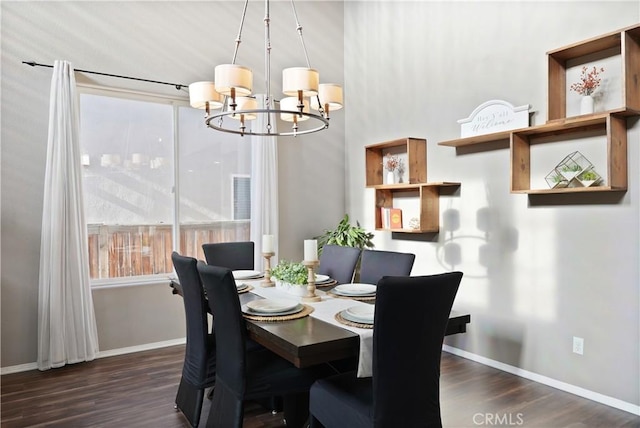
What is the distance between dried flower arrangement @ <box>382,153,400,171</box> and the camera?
4.57m

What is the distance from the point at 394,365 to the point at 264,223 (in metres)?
3.09

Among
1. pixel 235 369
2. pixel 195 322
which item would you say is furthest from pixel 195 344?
pixel 235 369

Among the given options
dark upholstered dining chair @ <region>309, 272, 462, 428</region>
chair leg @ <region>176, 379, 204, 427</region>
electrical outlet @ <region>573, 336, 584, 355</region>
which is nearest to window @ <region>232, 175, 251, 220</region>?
chair leg @ <region>176, 379, 204, 427</region>

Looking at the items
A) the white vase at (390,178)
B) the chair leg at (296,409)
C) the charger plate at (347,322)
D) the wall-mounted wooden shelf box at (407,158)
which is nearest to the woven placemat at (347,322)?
the charger plate at (347,322)

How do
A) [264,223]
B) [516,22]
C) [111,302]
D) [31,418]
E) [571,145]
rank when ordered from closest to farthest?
[31,418]
[571,145]
[516,22]
[111,302]
[264,223]

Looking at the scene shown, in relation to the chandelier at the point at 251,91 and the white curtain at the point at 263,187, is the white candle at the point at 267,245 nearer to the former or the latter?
the chandelier at the point at 251,91

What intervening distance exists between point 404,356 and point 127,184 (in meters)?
3.28

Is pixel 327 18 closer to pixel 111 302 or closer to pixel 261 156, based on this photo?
pixel 261 156

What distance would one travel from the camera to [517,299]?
3488mm

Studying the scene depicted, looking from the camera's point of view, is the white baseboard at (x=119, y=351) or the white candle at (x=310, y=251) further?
the white baseboard at (x=119, y=351)

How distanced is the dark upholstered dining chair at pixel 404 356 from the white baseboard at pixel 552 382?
1.74 meters

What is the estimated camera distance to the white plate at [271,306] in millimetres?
2209

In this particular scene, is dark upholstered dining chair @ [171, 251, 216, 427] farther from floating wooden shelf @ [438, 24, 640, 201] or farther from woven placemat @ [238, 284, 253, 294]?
floating wooden shelf @ [438, 24, 640, 201]

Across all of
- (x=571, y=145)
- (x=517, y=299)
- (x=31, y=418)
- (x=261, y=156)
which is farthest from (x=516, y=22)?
(x=31, y=418)
